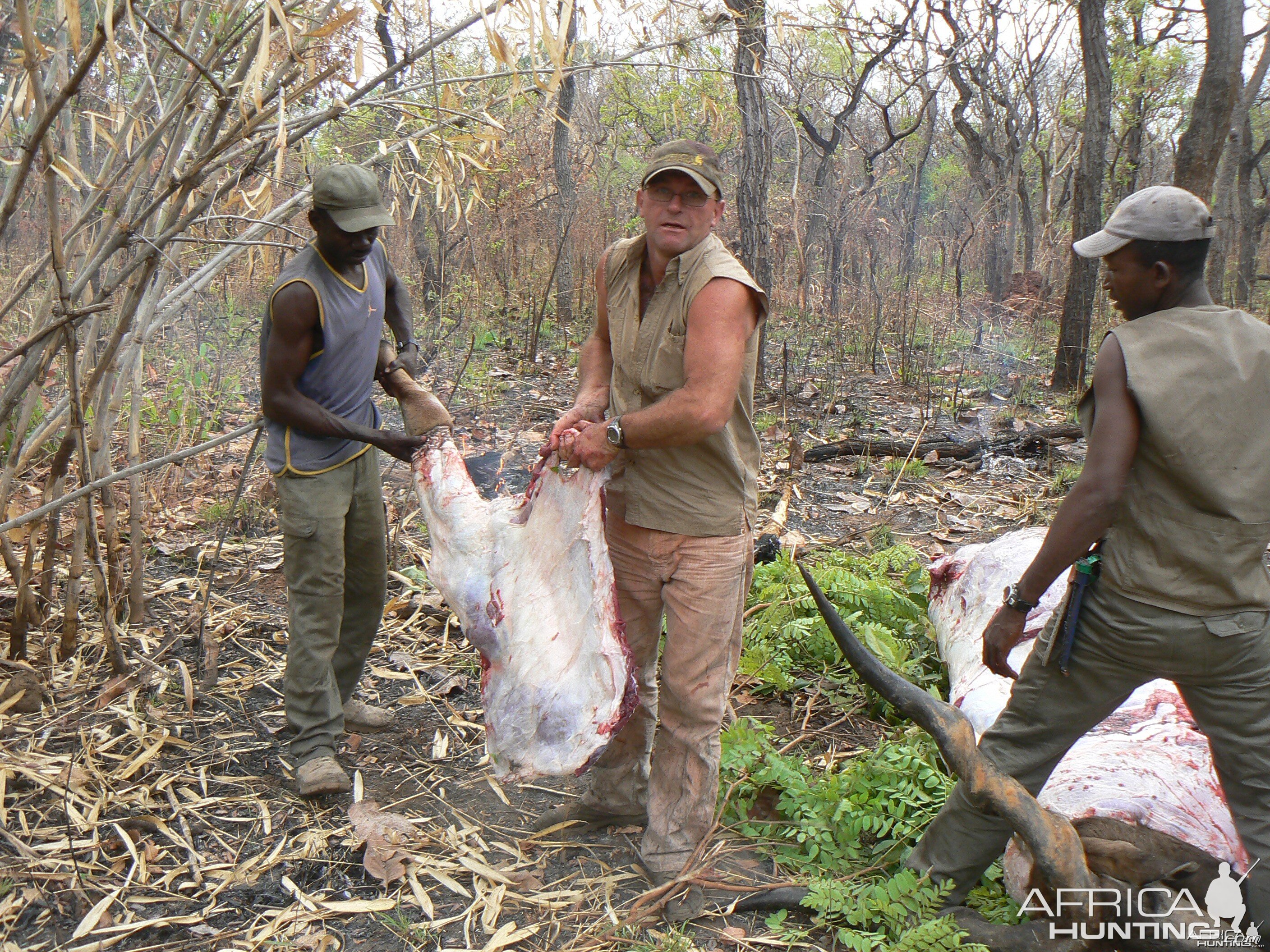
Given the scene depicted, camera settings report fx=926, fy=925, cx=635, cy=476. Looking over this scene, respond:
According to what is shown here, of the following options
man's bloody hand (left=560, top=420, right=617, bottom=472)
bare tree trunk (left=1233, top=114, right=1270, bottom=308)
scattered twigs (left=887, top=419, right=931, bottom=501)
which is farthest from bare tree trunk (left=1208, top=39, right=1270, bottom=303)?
man's bloody hand (left=560, top=420, right=617, bottom=472)

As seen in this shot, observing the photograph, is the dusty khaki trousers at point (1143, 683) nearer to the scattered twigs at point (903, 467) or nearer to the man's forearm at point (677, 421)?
the man's forearm at point (677, 421)

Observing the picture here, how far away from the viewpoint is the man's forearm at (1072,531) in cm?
221

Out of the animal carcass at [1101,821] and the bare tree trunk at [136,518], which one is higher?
the bare tree trunk at [136,518]

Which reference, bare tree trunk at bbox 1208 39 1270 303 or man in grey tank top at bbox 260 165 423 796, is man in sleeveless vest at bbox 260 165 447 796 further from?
bare tree trunk at bbox 1208 39 1270 303

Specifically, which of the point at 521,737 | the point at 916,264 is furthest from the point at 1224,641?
the point at 916,264

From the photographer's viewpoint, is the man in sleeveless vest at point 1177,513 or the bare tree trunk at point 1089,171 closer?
the man in sleeveless vest at point 1177,513

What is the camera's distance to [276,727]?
3623 millimetres

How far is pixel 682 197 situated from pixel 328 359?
4.52 feet

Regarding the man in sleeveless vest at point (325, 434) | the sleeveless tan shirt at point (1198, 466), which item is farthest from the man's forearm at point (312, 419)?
the sleeveless tan shirt at point (1198, 466)

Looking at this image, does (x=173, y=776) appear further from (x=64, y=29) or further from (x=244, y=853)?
(x=64, y=29)

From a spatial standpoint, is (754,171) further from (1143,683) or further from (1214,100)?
(1143,683)

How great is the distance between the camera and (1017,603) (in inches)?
94.8

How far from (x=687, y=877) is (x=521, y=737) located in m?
0.66

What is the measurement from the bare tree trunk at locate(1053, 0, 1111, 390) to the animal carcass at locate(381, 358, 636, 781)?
8.01 meters
